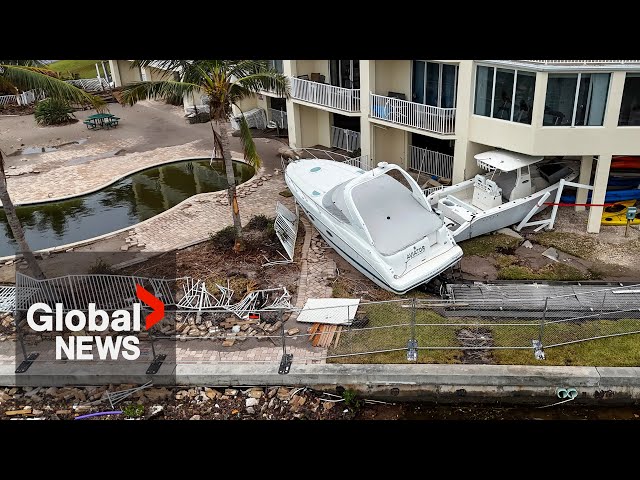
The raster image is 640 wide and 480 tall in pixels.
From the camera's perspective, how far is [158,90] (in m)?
13.3

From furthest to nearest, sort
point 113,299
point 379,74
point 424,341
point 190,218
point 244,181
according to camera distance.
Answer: point 244,181, point 379,74, point 190,218, point 113,299, point 424,341

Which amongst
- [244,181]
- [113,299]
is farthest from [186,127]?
[113,299]

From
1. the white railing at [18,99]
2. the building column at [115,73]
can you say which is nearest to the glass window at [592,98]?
the building column at [115,73]

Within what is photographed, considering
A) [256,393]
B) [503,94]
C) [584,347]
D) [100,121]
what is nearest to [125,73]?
[100,121]

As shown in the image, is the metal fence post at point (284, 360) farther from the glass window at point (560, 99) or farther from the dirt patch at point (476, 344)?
the glass window at point (560, 99)

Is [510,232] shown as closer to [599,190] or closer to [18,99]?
[599,190]

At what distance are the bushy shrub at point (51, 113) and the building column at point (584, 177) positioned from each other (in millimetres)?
24512

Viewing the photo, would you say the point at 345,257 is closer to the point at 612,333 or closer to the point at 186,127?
the point at 612,333

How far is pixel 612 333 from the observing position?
11898 mm

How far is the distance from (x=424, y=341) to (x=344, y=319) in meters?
1.84

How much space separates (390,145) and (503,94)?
5.67 m

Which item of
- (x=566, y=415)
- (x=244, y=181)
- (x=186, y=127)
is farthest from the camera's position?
(x=186, y=127)

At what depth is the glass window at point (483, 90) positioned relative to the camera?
1616 centimetres

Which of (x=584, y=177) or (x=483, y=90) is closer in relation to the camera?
(x=483, y=90)
